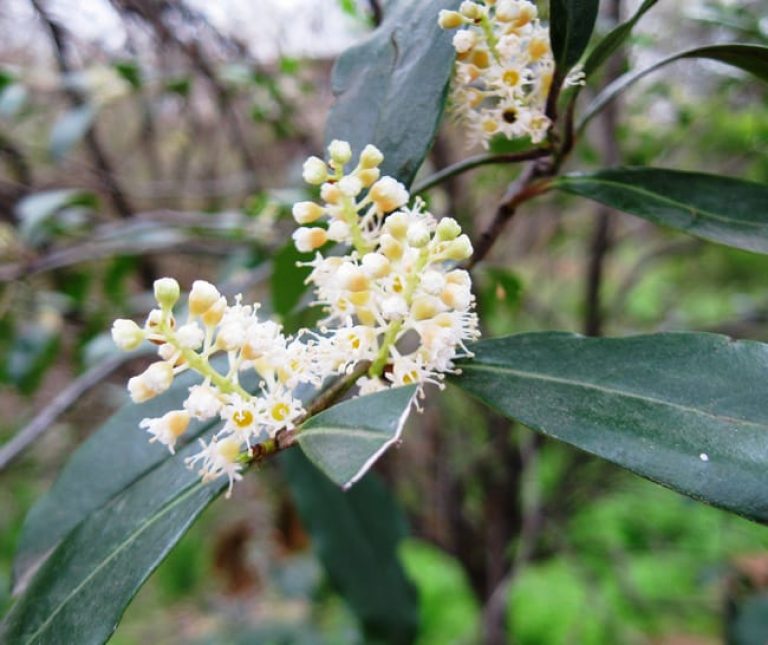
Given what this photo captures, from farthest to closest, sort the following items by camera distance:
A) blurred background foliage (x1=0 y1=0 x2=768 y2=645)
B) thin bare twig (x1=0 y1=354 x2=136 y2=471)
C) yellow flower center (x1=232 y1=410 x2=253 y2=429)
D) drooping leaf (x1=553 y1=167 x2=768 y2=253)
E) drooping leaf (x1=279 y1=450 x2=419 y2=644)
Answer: blurred background foliage (x1=0 y1=0 x2=768 y2=645)
drooping leaf (x1=279 y1=450 x2=419 y2=644)
thin bare twig (x1=0 y1=354 x2=136 y2=471)
drooping leaf (x1=553 y1=167 x2=768 y2=253)
yellow flower center (x1=232 y1=410 x2=253 y2=429)

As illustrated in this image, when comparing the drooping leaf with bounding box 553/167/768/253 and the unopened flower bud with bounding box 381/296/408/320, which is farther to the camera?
the drooping leaf with bounding box 553/167/768/253

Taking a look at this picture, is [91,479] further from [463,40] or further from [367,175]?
[463,40]

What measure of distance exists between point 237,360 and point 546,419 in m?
0.21

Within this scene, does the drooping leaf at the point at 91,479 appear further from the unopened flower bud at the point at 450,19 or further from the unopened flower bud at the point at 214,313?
the unopened flower bud at the point at 450,19

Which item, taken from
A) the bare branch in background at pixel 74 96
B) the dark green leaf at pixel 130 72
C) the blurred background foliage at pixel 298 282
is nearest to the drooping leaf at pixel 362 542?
the blurred background foliage at pixel 298 282

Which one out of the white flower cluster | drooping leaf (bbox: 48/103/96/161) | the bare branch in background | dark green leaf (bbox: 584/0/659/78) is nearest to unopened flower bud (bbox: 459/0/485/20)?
the white flower cluster

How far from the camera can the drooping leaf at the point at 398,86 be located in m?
0.53

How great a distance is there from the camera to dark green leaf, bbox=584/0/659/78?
1.68 feet

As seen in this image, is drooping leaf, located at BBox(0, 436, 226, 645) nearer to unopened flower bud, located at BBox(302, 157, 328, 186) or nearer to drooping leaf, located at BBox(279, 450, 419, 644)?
unopened flower bud, located at BBox(302, 157, 328, 186)

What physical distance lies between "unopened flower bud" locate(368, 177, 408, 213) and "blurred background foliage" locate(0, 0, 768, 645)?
28 cm

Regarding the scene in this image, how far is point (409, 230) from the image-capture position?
1.45 feet

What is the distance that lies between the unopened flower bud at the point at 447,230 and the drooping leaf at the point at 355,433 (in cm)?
12

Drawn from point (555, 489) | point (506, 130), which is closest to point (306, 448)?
point (506, 130)

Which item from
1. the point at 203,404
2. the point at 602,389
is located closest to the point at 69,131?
the point at 203,404
